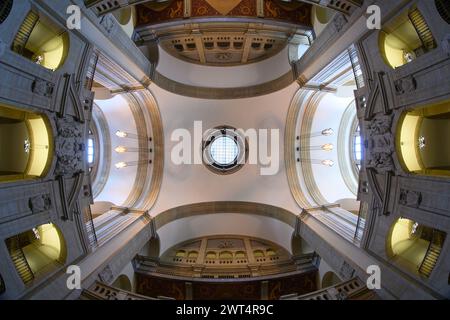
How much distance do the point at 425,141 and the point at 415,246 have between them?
2.49 metres

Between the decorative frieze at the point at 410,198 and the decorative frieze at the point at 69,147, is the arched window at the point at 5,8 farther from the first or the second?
the decorative frieze at the point at 410,198

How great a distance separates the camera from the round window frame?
49.7 ft

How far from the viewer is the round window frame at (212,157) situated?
15.1 meters

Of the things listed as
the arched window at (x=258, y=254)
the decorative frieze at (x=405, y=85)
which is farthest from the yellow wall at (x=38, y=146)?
the arched window at (x=258, y=254)

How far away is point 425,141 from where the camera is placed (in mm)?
7363

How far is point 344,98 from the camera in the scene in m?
13.6

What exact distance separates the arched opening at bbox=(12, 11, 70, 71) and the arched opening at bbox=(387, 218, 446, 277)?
357 inches

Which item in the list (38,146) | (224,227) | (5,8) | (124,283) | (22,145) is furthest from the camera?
(224,227)

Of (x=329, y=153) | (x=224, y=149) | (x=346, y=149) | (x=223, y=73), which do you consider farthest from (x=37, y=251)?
(x=346, y=149)

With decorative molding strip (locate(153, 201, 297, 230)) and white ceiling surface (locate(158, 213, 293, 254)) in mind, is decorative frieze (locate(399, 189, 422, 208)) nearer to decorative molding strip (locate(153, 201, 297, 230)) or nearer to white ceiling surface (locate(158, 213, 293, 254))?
decorative molding strip (locate(153, 201, 297, 230))

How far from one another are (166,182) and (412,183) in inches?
406

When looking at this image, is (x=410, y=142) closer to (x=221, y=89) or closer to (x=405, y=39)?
(x=405, y=39)

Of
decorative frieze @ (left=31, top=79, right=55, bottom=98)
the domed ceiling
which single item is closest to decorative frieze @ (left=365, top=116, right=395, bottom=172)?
the domed ceiling
